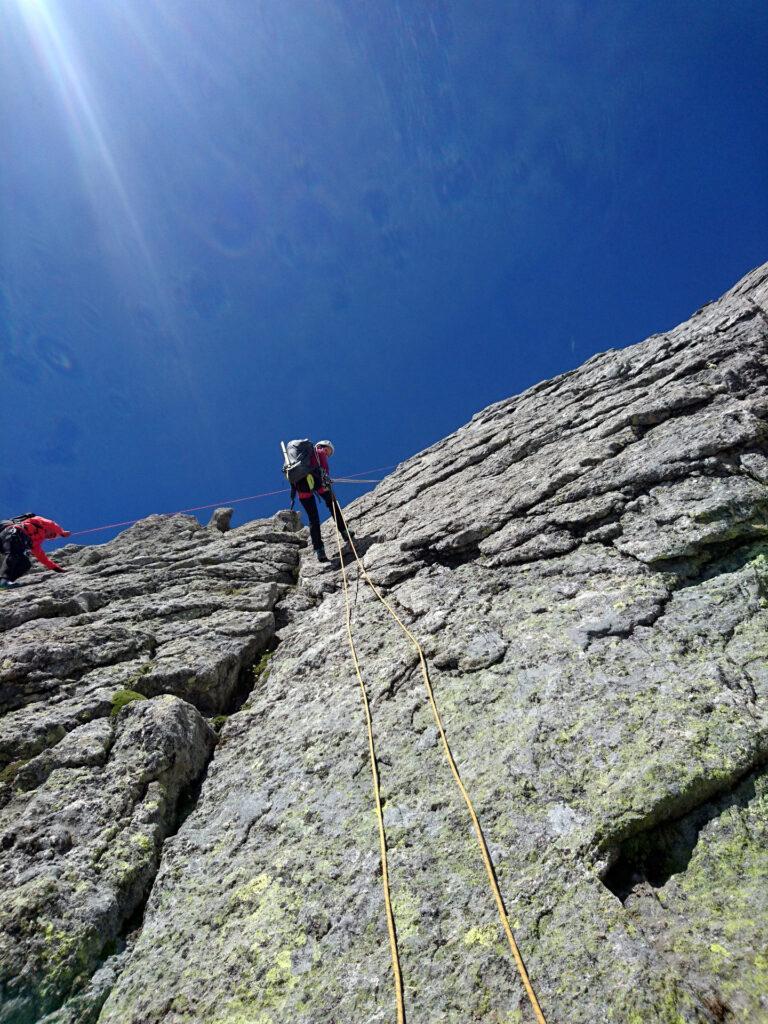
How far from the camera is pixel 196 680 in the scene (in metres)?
A: 7.67

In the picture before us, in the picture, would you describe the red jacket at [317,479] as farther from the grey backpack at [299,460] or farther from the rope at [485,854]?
the rope at [485,854]

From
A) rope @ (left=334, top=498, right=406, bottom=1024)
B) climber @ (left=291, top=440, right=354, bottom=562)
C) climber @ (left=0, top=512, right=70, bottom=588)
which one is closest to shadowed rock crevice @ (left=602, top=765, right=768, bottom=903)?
rope @ (left=334, top=498, right=406, bottom=1024)

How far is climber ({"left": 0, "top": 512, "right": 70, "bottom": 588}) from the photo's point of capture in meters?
13.7

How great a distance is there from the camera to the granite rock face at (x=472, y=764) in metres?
3.39

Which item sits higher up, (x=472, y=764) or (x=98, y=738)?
(x=98, y=738)

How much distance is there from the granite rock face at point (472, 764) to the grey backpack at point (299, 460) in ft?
12.3

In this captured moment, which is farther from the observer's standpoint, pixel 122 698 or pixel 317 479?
pixel 317 479

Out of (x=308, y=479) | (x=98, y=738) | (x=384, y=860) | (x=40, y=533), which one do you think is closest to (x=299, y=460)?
(x=308, y=479)

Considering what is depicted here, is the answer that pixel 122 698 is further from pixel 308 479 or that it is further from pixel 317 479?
pixel 317 479

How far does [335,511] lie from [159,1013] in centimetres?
1082

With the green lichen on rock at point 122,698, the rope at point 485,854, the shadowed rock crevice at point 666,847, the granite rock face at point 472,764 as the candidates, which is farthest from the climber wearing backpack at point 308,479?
the shadowed rock crevice at point 666,847

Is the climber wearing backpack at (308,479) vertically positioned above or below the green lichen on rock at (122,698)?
above

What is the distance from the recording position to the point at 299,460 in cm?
1289

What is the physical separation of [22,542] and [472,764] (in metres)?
15.0
